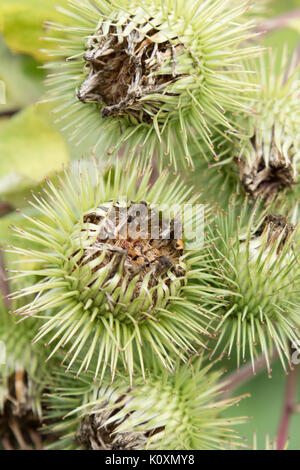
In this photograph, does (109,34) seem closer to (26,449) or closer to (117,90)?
(117,90)

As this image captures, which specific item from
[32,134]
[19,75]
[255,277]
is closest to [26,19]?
[19,75]

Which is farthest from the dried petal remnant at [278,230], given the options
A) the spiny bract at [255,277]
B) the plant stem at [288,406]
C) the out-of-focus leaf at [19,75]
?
the out-of-focus leaf at [19,75]

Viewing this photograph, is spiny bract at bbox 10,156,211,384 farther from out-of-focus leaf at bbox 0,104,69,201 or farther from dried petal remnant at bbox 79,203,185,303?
out-of-focus leaf at bbox 0,104,69,201

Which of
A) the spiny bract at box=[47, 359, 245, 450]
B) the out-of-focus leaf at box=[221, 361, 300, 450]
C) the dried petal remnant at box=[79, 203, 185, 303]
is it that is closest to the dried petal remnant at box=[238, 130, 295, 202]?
the dried petal remnant at box=[79, 203, 185, 303]

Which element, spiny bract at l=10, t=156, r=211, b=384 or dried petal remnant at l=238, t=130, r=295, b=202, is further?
dried petal remnant at l=238, t=130, r=295, b=202

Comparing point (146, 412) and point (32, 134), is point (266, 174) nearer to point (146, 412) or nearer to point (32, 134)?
point (146, 412)
